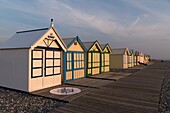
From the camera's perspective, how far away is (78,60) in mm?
12211

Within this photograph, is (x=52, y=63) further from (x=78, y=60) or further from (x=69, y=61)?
(x=78, y=60)

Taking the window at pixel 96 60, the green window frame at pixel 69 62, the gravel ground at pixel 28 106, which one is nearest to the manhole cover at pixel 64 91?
the gravel ground at pixel 28 106

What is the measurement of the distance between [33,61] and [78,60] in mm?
4964

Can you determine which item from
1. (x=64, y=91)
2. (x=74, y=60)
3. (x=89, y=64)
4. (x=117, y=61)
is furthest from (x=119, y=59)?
(x=64, y=91)

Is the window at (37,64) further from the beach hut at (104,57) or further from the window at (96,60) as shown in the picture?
the beach hut at (104,57)

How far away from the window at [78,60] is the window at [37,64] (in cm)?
385

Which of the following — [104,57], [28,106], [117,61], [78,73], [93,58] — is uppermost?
[104,57]

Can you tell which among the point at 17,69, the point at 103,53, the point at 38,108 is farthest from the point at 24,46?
the point at 103,53

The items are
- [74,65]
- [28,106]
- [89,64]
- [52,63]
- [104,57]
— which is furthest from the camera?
[104,57]

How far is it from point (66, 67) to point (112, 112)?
21.7ft

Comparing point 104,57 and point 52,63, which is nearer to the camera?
point 52,63

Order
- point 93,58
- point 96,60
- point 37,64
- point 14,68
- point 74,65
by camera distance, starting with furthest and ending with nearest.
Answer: point 96,60 → point 93,58 → point 74,65 → point 14,68 → point 37,64

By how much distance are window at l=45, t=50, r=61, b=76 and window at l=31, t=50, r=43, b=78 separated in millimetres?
483

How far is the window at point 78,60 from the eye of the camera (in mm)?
11781
